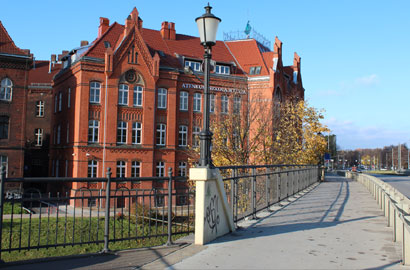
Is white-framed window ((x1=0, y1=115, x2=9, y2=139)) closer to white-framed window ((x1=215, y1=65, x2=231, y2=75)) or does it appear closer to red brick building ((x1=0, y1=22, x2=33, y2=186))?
red brick building ((x1=0, y1=22, x2=33, y2=186))

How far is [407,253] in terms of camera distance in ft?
19.3

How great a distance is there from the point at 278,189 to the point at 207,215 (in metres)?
7.24

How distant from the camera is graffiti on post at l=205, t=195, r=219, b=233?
287 inches

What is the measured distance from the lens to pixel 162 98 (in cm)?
3622

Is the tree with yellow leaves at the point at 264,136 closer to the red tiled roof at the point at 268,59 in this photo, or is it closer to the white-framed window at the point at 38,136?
the red tiled roof at the point at 268,59

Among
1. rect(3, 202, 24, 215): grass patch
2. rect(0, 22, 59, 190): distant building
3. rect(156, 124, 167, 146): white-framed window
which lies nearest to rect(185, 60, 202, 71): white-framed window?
rect(156, 124, 167, 146): white-framed window

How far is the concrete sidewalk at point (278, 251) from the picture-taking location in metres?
5.86

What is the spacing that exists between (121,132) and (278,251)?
2850 cm

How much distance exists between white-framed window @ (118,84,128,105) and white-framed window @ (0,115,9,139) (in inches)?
347

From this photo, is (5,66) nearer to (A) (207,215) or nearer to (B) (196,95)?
(B) (196,95)

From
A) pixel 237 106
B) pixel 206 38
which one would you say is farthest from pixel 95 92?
pixel 206 38

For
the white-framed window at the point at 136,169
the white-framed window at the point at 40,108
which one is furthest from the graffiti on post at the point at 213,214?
the white-framed window at the point at 40,108

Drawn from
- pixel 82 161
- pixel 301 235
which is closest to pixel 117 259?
pixel 301 235

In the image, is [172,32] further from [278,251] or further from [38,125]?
[278,251]
